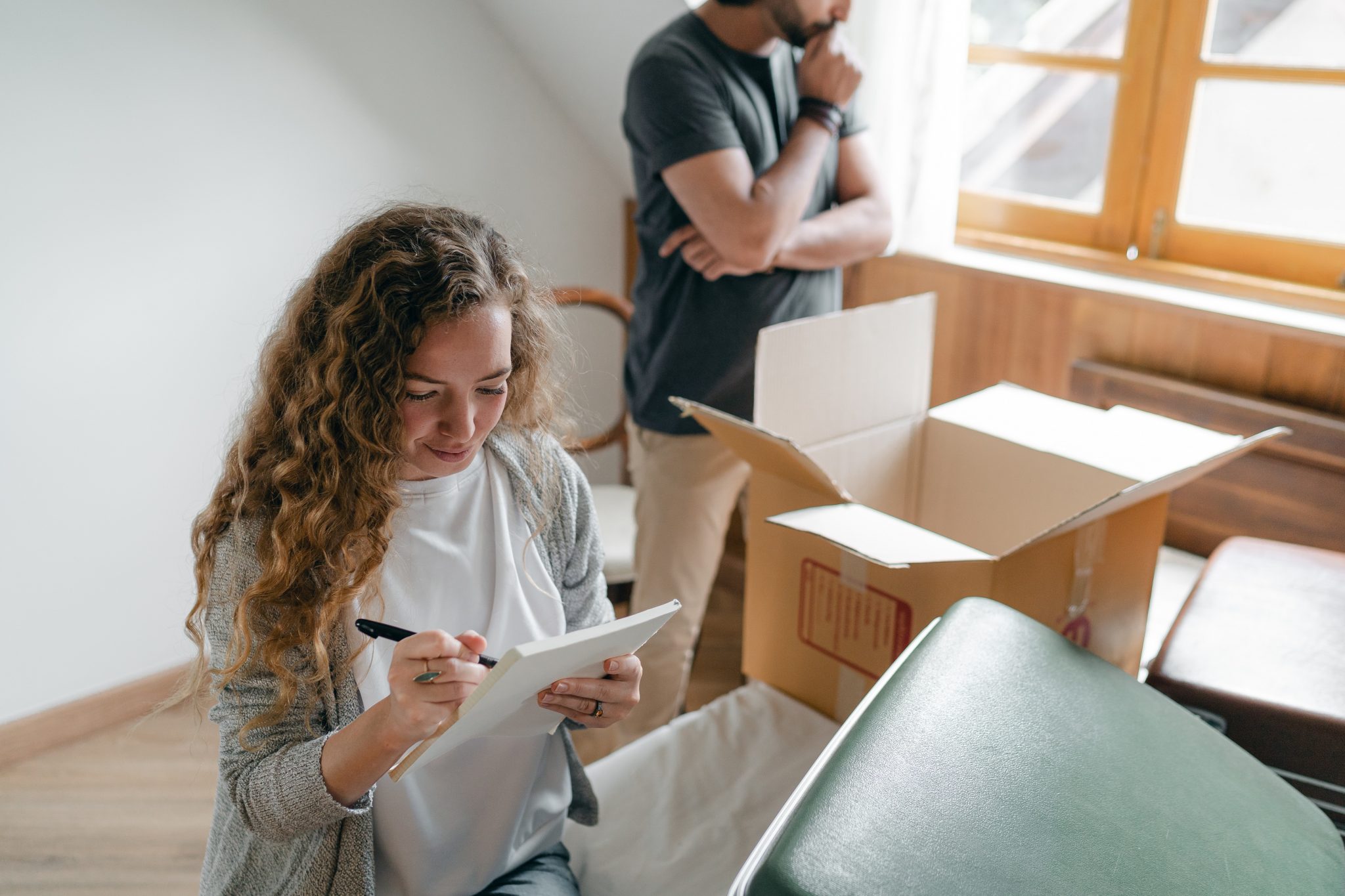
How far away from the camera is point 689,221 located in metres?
1.72


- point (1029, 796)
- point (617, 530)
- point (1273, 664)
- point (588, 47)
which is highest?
point (588, 47)

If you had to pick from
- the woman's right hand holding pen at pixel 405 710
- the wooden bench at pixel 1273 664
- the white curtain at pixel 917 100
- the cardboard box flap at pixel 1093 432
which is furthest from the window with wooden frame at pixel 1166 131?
the woman's right hand holding pen at pixel 405 710

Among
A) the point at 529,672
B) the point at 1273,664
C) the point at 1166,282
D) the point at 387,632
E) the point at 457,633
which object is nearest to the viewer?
the point at 529,672

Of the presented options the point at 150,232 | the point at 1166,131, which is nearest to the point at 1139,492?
the point at 1166,131

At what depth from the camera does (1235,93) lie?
199cm

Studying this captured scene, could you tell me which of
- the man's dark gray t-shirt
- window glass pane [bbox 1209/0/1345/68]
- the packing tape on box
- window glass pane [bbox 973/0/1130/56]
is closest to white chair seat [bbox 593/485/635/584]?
the man's dark gray t-shirt

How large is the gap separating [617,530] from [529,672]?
143cm

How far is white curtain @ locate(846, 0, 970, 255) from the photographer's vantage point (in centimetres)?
211

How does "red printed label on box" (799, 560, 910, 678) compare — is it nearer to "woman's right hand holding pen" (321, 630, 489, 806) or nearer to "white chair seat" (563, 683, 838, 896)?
"white chair seat" (563, 683, 838, 896)

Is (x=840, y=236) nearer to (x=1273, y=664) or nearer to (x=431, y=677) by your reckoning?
(x=1273, y=664)

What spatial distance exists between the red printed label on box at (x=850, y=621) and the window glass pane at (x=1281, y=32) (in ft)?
4.40

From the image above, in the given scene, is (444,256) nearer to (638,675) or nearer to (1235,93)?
(638,675)

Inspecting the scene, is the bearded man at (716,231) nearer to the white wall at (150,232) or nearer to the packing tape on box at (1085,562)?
the white wall at (150,232)

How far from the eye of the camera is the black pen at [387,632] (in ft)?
3.02
